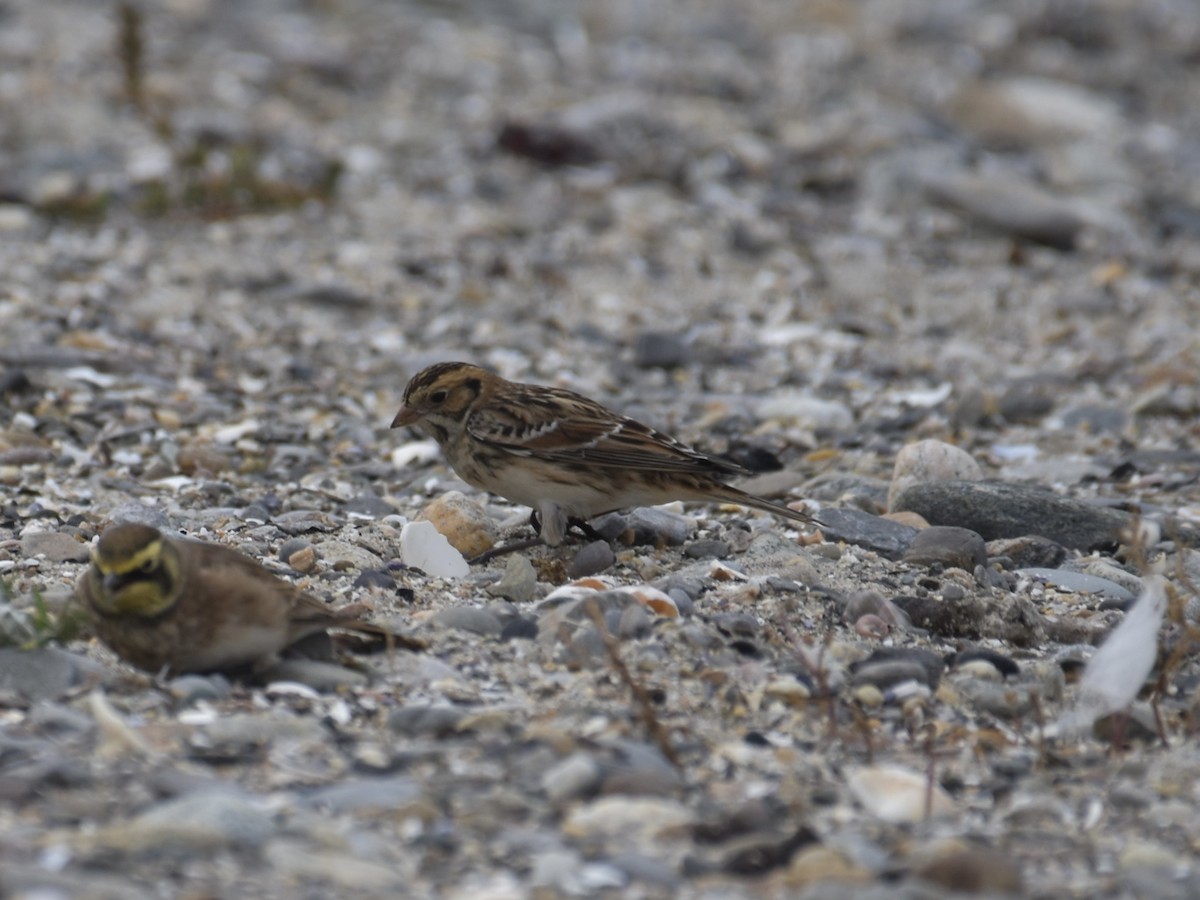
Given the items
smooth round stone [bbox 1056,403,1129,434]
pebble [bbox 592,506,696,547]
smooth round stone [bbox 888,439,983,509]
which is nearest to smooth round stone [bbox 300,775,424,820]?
pebble [bbox 592,506,696,547]

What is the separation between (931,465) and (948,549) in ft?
3.54

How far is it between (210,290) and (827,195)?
16.7 ft

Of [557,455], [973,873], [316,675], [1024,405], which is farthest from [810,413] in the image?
[973,873]

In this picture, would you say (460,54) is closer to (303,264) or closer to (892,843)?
(303,264)

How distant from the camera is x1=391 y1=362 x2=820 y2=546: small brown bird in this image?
6.65m

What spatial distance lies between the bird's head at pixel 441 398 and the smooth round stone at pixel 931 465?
1884 mm

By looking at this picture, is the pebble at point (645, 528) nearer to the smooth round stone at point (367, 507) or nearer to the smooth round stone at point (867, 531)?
the smooth round stone at point (867, 531)

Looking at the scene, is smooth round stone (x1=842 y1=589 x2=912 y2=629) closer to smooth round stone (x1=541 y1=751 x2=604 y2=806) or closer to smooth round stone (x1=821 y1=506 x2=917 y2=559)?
smooth round stone (x1=821 y1=506 x2=917 y2=559)

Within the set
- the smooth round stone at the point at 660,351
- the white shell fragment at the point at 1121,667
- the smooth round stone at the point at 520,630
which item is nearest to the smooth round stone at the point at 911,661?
the white shell fragment at the point at 1121,667

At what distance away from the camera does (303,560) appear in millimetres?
6074

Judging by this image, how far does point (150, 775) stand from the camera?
411cm

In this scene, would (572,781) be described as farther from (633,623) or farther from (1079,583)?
(1079,583)

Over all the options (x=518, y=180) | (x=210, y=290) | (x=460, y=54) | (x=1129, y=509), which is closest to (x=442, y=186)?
(x=518, y=180)

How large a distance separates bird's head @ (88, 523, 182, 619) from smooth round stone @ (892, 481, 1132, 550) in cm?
310
